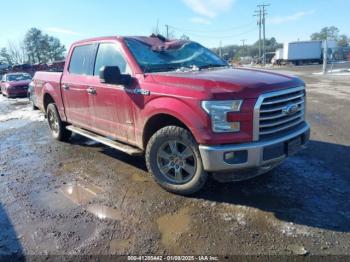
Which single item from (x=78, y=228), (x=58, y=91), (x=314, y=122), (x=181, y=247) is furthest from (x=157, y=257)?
(x=314, y=122)

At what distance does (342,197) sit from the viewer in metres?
4.05

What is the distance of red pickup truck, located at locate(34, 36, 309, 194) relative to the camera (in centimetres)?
367

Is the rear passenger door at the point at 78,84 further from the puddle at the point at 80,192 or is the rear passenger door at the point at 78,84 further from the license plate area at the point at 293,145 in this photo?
the license plate area at the point at 293,145

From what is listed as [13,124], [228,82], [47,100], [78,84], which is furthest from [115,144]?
[13,124]

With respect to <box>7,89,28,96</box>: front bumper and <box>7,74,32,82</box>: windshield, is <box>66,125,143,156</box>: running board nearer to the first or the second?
<box>7,89,28,96</box>: front bumper

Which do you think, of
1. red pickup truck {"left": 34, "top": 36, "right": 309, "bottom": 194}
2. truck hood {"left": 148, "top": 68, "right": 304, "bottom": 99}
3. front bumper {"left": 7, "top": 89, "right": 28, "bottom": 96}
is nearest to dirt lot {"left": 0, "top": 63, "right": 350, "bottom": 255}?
red pickup truck {"left": 34, "top": 36, "right": 309, "bottom": 194}

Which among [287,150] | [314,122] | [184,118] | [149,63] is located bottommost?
[314,122]

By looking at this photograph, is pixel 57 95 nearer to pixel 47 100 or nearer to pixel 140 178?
pixel 47 100

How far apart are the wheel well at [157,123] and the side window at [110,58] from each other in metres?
0.84

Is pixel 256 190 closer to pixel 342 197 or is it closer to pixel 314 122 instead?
pixel 342 197

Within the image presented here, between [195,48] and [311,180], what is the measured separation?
2813 millimetres

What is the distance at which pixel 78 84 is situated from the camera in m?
5.87

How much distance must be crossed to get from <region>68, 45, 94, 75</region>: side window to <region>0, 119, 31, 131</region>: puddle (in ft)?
14.9

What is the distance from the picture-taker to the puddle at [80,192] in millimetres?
4402
